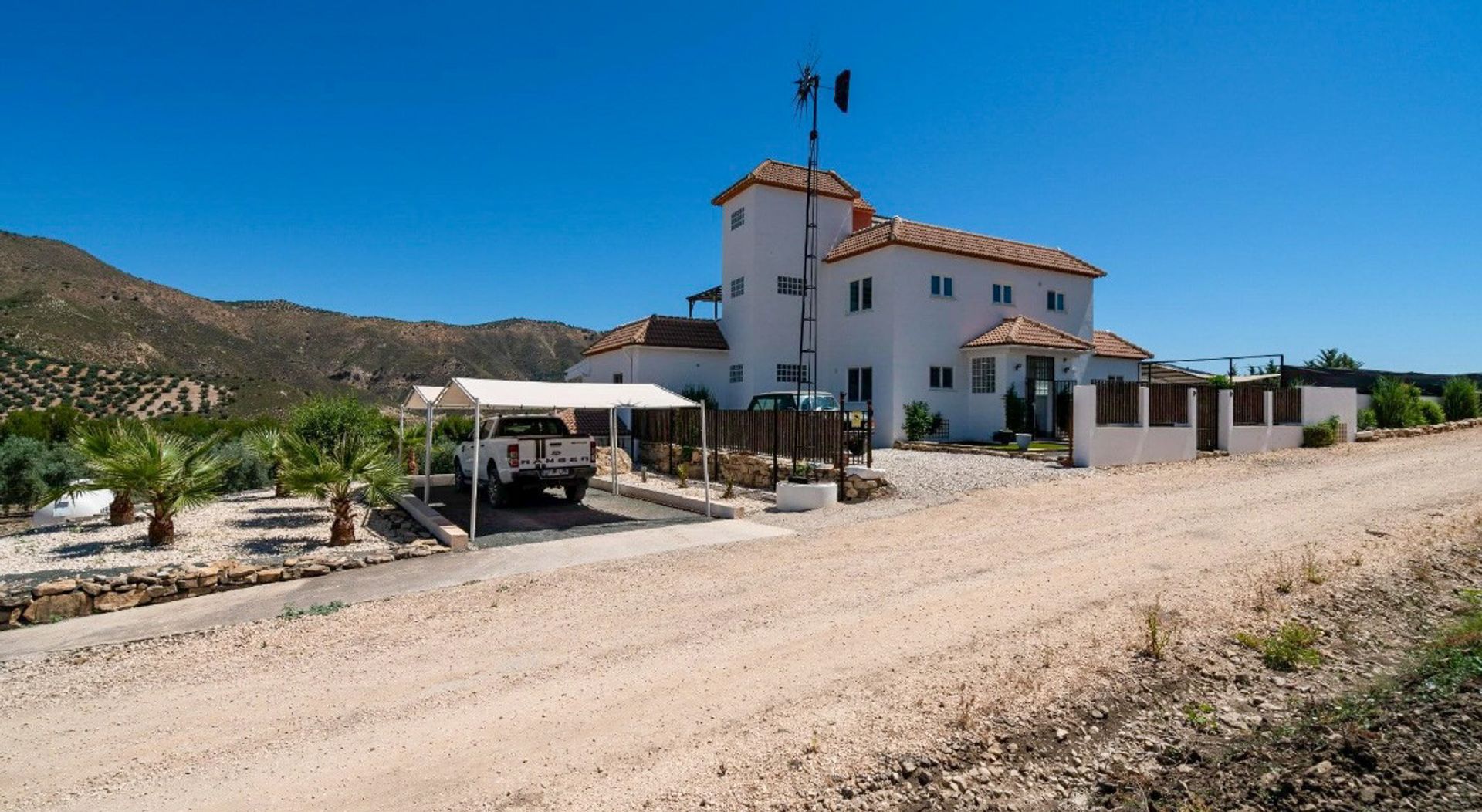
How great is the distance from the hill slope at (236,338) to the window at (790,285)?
132ft

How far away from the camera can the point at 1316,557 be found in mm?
8750

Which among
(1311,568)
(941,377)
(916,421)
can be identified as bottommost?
(1311,568)

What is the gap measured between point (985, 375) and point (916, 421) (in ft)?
11.2

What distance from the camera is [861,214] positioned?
101ft

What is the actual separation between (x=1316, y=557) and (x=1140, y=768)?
650 centimetres

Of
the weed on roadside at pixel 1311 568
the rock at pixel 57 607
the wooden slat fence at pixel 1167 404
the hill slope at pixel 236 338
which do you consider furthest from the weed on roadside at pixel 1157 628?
the hill slope at pixel 236 338

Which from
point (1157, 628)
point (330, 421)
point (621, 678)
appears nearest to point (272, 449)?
point (330, 421)

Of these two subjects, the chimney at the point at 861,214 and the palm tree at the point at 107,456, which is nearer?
the palm tree at the point at 107,456

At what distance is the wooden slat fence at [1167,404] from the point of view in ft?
61.5

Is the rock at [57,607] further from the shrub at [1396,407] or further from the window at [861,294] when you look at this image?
Result: the shrub at [1396,407]

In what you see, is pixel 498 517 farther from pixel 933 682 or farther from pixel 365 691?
pixel 933 682

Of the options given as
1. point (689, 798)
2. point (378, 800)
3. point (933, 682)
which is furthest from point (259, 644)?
point (933, 682)

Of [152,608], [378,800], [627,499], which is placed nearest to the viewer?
[378,800]

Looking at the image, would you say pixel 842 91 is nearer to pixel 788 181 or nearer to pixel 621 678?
pixel 788 181
